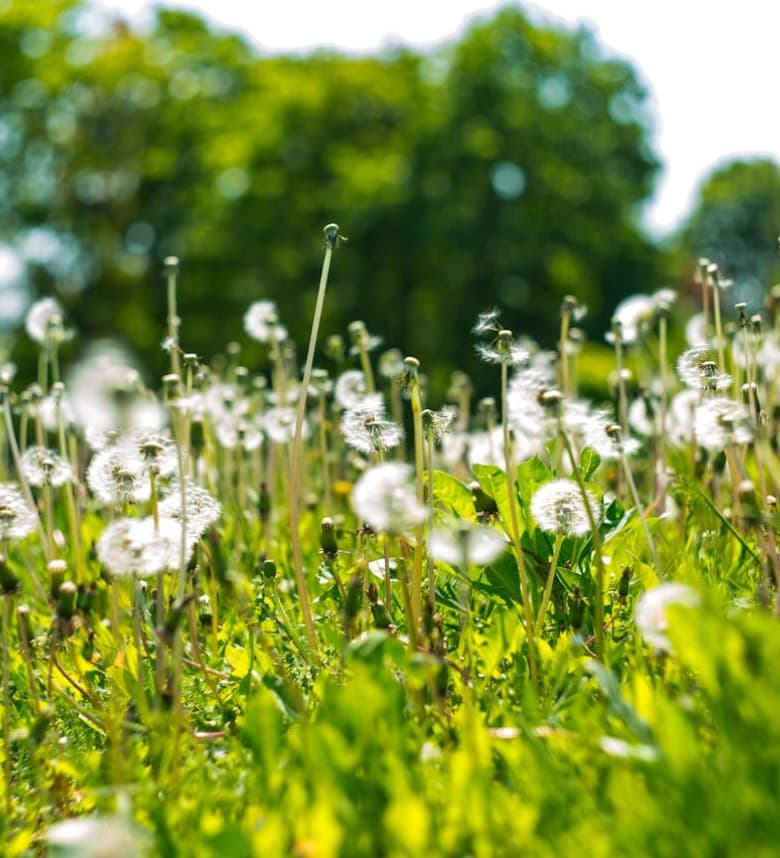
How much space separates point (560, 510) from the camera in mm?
2215

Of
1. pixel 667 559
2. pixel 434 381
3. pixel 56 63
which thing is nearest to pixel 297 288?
pixel 434 381

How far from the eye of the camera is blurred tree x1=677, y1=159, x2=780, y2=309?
46750 millimetres

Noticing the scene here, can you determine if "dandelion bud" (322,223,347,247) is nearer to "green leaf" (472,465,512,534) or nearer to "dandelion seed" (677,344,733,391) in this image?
"green leaf" (472,465,512,534)

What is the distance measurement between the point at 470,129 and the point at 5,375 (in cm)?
2081

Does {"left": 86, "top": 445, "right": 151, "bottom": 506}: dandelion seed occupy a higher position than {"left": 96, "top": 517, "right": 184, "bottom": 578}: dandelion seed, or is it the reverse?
{"left": 86, "top": 445, "right": 151, "bottom": 506}: dandelion seed

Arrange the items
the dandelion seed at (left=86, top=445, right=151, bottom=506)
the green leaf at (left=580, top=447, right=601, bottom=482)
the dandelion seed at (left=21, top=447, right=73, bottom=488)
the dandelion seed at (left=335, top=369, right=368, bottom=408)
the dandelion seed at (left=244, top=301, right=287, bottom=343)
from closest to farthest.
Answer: the dandelion seed at (left=86, top=445, right=151, bottom=506) → the green leaf at (left=580, top=447, right=601, bottom=482) → the dandelion seed at (left=21, top=447, right=73, bottom=488) → the dandelion seed at (left=335, top=369, right=368, bottom=408) → the dandelion seed at (left=244, top=301, right=287, bottom=343)

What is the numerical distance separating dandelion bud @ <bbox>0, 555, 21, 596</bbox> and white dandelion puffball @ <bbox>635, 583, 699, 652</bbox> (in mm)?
1093

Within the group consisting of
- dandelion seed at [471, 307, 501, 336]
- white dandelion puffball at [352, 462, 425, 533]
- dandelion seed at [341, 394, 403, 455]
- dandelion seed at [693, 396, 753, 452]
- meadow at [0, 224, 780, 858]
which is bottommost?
meadow at [0, 224, 780, 858]

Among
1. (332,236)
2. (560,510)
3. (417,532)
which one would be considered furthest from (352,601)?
(332,236)

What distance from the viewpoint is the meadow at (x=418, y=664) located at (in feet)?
4.38

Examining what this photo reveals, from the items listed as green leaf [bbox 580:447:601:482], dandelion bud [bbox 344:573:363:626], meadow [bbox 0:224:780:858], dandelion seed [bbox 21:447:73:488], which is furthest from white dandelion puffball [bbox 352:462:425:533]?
dandelion seed [bbox 21:447:73:488]

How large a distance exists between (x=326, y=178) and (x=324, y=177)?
0.19 ft

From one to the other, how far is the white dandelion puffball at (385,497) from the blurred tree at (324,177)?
64.7 feet

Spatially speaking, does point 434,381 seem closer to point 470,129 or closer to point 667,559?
point 470,129
